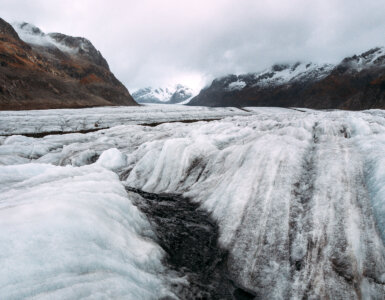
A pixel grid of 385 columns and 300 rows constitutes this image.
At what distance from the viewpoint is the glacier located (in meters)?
3.59

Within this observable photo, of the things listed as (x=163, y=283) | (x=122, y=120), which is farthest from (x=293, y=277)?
(x=122, y=120)

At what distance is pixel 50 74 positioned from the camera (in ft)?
326

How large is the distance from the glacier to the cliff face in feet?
261

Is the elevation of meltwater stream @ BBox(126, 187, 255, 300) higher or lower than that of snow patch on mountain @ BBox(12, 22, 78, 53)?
lower

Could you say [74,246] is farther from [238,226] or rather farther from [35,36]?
[35,36]

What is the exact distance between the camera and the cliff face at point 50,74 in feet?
262

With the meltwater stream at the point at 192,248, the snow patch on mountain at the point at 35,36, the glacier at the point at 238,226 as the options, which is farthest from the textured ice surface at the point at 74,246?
the snow patch on mountain at the point at 35,36

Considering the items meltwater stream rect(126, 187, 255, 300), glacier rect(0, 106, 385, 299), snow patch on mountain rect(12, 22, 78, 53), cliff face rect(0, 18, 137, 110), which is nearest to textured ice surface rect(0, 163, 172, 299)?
glacier rect(0, 106, 385, 299)

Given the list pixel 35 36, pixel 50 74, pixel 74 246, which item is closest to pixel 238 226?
pixel 74 246

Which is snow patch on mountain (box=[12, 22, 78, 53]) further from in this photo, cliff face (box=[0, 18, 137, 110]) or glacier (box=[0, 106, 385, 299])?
glacier (box=[0, 106, 385, 299])

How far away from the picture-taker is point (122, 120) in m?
47.6

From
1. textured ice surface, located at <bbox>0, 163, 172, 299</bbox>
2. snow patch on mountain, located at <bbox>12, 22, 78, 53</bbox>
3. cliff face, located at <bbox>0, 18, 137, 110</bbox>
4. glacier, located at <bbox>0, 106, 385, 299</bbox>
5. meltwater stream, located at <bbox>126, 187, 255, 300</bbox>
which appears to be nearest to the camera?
textured ice surface, located at <bbox>0, 163, 172, 299</bbox>

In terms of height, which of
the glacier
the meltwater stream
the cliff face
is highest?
the cliff face

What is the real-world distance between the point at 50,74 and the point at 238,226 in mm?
115625
